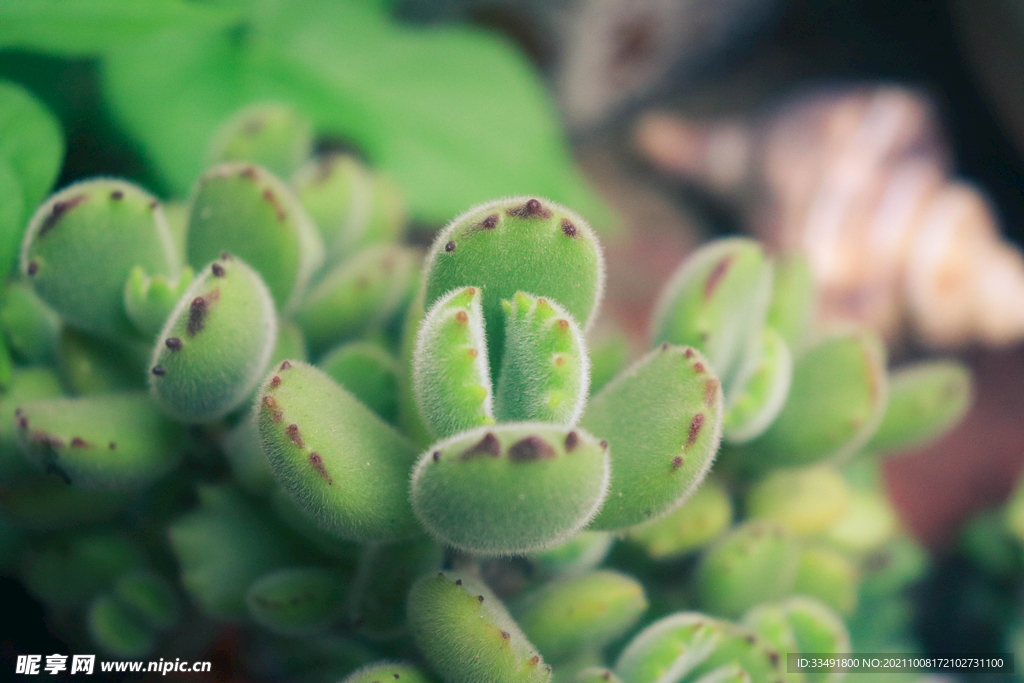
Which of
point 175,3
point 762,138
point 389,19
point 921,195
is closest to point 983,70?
point 921,195

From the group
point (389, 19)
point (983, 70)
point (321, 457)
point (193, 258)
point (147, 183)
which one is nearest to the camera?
point (321, 457)

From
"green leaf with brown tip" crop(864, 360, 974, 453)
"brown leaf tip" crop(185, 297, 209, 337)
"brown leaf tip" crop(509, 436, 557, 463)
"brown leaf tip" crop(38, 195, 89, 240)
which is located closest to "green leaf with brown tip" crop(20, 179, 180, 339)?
"brown leaf tip" crop(38, 195, 89, 240)

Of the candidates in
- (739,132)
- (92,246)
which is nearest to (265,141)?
(92,246)

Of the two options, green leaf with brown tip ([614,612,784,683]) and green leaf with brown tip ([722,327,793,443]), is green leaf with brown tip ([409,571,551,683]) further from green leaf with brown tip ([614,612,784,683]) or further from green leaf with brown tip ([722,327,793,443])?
green leaf with brown tip ([722,327,793,443])

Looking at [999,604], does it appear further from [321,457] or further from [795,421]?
[321,457]

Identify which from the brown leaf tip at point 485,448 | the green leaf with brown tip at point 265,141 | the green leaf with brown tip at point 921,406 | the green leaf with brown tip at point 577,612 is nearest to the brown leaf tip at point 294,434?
the brown leaf tip at point 485,448

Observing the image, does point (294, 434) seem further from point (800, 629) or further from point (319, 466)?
point (800, 629)

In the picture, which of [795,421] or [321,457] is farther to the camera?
[795,421]
